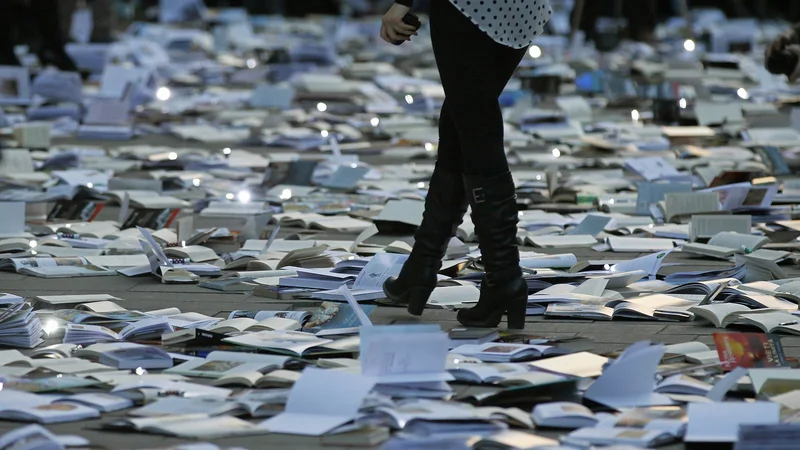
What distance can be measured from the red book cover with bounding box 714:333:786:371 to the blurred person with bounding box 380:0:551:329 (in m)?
0.65

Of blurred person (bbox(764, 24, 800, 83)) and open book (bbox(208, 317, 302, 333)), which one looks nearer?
open book (bbox(208, 317, 302, 333))

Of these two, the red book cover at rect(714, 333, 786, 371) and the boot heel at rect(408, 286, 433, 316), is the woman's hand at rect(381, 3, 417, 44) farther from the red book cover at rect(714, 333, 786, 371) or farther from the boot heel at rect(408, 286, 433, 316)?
the red book cover at rect(714, 333, 786, 371)

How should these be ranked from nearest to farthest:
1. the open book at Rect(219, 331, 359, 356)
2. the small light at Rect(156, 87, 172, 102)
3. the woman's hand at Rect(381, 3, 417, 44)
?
1. the open book at Rect(219, 331, 359, 356)
2. the woman's hand at Rect(381, 3, 417, 44)
3. the small light at Rect(156, 87, 172, 102)

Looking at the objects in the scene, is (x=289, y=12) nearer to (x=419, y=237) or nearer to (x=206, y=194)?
(x=206, y=194)

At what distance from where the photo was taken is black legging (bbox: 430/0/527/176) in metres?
4.40

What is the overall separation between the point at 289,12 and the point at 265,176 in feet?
59.3

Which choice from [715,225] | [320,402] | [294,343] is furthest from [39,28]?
[320,402]

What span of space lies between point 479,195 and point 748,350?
2.92 ft

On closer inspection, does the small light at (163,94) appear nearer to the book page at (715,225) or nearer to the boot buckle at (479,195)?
the book page at (715,225)

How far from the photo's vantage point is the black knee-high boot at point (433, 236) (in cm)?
473

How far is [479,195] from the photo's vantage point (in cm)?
450

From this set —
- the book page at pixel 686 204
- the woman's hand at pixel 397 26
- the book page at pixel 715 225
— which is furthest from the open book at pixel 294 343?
the book page at pixel 686 204

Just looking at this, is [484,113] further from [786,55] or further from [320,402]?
[786,55]

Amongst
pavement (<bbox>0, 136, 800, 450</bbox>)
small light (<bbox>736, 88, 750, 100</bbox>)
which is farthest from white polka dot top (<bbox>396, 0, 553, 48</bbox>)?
small light (<bbox>736, 88, 750, 100</bbox>)
